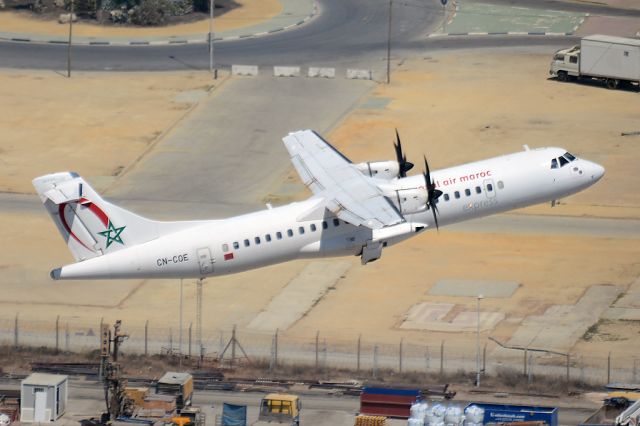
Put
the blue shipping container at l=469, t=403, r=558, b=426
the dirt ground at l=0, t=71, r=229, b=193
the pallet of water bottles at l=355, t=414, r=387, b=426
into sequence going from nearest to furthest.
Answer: the blue shipping container at l=469, t=403, r=558, b=426 < the pallet of water bottles at l=355, t=414, r=387, b=426 < the dirt ground at l=0, t=71, r=229, b=193

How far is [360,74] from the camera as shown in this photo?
178250mm

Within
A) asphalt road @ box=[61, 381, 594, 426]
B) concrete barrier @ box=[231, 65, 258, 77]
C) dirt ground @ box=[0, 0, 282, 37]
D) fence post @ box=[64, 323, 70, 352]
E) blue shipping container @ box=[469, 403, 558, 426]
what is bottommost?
asphalt road @ box=[61, 381, 594, 426]

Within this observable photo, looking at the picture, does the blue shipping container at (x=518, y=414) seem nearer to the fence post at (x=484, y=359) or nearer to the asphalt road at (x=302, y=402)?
the asphalt road at (x=302, y=402)

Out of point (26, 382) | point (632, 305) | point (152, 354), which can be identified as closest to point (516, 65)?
point (632, 305)

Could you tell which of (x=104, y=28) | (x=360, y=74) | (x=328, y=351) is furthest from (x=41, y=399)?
(x=104, y=28)

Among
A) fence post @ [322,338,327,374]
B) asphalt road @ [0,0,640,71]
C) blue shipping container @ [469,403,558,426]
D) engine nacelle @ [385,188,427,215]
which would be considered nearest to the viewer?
blue shipping container @ [469,403,558,426]

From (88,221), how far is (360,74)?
74.6m

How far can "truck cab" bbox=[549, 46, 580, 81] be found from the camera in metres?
175

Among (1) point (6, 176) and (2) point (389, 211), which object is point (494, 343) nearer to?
(2) point (389, 211)

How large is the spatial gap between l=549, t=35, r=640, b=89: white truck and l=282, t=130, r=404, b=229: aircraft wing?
60.1m

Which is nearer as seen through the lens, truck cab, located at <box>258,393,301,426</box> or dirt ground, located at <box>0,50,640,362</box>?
truck cab, located at <box>258,393,301,426</box>

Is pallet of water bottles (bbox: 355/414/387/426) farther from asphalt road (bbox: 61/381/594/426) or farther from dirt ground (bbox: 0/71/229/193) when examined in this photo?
dirt ground (bbox: 0/71/229/193)

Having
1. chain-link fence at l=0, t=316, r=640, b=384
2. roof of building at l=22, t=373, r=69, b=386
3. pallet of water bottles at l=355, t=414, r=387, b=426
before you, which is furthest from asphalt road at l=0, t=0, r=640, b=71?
pallet of water bottles at l=355, t=414, r=387, b=426

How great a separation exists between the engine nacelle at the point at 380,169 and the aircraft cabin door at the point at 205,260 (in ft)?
36.9
